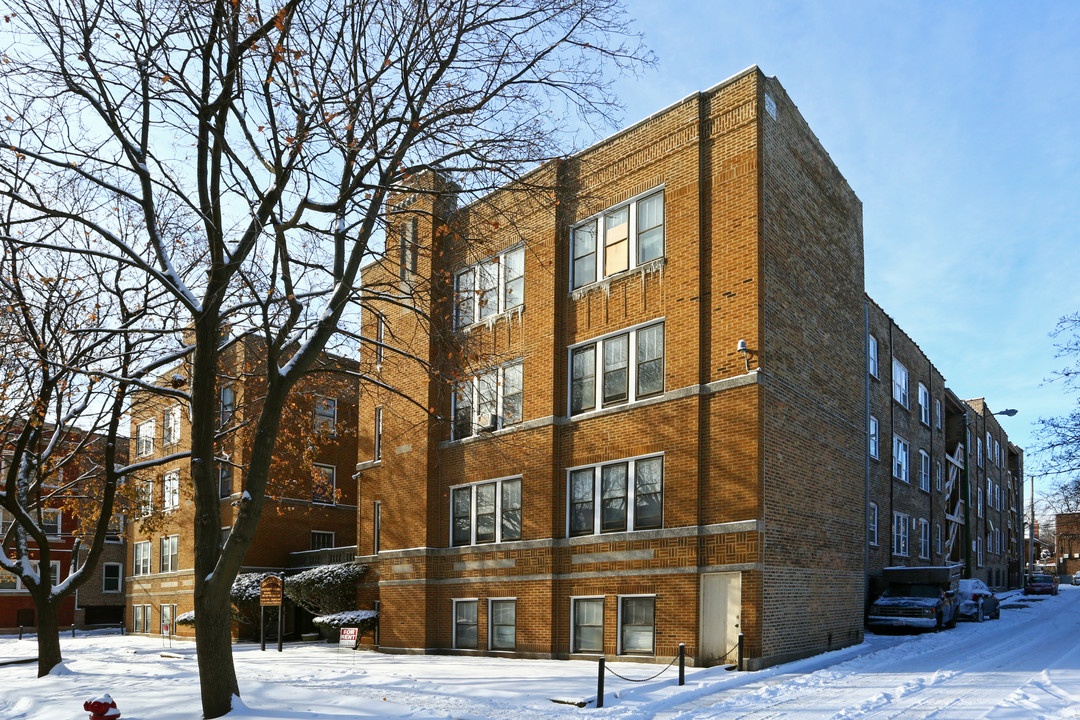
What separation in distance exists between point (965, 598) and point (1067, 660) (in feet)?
44.7

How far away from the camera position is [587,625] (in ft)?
71.8

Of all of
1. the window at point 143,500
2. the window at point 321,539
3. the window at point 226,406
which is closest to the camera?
the window at point 226,406

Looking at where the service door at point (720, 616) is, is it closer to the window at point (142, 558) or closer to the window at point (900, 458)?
the window at point (900, 458)

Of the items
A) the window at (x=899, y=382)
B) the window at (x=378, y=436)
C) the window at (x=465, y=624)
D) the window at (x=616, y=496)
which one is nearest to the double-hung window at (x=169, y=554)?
the window at (x=378, y=436)

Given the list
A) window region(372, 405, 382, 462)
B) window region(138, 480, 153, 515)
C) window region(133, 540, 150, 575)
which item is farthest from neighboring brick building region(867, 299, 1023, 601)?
window region(133, 540, 150, 575)

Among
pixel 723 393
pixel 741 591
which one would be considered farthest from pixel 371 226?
pixel 741 591

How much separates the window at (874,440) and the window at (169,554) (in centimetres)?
2992

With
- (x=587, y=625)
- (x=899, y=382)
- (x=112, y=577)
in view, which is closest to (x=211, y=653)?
(x=587, y=625)

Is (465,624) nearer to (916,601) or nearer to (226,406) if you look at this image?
(226,406)

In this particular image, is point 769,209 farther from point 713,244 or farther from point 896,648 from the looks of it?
point 896,648

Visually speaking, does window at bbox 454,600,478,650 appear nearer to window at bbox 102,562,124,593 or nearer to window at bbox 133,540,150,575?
window at bbox 133,540,150,575

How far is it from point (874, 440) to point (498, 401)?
14933 millimetres

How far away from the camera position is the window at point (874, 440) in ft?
104

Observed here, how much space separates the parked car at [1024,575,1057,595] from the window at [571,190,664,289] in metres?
44.7
